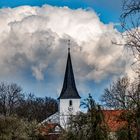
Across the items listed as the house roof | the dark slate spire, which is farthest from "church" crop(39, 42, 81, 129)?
the house roof

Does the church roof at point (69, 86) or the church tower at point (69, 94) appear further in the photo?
the church tower at point (69, 94)

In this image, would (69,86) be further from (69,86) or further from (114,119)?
(114,119)

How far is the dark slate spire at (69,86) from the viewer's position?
121000 mm

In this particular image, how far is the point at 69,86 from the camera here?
122m

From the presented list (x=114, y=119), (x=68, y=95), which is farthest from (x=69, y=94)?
(x=114, y=119)

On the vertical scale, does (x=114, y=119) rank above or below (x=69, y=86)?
below

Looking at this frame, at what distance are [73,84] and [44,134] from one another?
213 ft

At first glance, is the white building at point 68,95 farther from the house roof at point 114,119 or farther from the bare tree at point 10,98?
the house roof at point 114,119

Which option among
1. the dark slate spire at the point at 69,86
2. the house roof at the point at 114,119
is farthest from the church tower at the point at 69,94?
the house roof at the point at 114,119

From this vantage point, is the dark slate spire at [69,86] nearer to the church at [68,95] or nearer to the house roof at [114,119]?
the church at [68,95]

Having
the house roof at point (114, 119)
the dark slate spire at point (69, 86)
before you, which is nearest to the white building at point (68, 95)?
the dark slate spire at point (69, 86)

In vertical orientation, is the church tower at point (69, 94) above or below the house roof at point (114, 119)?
above

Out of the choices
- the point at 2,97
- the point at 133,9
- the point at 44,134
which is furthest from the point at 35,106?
the point at 133,9

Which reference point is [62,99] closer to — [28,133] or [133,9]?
[28,133]
